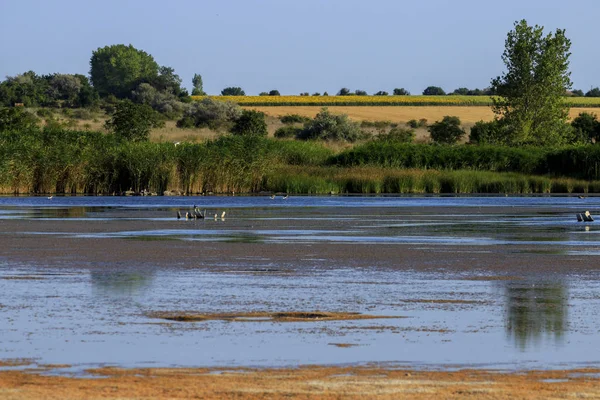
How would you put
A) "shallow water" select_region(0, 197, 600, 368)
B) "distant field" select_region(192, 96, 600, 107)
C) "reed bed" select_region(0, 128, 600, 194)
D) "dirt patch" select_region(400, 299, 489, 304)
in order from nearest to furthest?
"shallow water" select_region(0, 197, 600, 368) < "dirt patch" select_region(400, 299, 489, 304) < "reed bed" select_region(0, 128, 600, 194) < "distant field" select_region(192, 96, 600, 107)

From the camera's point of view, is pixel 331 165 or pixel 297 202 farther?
pixel 331 165

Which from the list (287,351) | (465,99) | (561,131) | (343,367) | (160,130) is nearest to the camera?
(343,367)

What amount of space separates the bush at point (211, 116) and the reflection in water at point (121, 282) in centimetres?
9212

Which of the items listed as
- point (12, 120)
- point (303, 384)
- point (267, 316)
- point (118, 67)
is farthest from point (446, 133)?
point (303, 384)

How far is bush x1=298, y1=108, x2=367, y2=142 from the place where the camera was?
98.6 m

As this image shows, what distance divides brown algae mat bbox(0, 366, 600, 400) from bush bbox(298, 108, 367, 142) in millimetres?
87575

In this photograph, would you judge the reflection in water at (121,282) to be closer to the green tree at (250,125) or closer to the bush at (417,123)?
the green tree at (250,125)

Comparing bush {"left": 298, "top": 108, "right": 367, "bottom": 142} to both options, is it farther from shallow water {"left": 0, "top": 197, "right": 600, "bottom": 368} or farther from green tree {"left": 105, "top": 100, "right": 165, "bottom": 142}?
shallow water {"left": 0, "top": 197, "right": 600, "bottom": 368}

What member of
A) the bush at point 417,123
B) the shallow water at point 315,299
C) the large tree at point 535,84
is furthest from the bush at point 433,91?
the shallow water at point 315,299

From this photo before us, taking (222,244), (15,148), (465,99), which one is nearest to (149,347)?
(222,244)

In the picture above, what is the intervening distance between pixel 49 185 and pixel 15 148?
3510 millimetres

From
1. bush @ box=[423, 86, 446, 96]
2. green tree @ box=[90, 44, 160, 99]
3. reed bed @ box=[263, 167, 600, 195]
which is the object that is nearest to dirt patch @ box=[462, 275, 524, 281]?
reed bed @ box=[263, 167, 600, 195]

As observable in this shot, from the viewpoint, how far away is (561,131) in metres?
81.9

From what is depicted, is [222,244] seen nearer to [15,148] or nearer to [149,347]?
[149,347]
